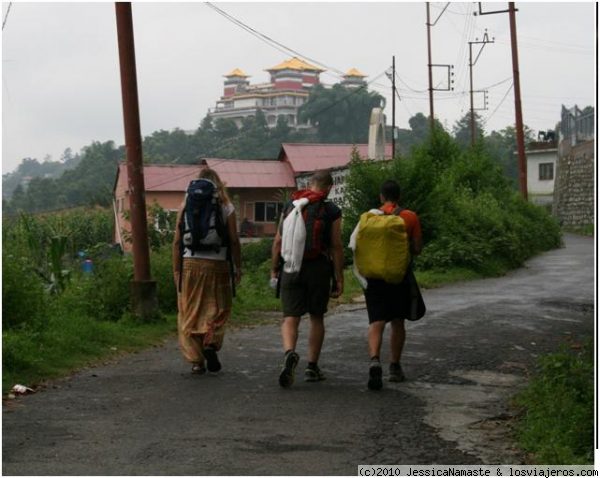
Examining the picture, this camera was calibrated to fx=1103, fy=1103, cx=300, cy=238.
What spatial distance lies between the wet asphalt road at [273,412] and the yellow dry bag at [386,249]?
3.18 feet

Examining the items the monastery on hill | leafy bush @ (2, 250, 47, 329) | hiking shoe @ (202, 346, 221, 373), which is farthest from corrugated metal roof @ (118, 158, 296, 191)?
the monastery on hill

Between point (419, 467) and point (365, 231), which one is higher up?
point (365, 231)

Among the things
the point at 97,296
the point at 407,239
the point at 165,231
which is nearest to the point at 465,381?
the point at 407,239

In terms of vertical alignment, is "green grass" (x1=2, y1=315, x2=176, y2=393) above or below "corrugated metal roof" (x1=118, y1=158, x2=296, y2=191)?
below

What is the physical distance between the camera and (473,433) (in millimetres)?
7543

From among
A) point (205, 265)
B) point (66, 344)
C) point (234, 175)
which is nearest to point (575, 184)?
point (234, 175)

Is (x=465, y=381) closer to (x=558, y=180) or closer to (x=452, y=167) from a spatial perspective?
(x=452, y=167)

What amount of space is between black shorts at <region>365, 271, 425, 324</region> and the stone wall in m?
44.9

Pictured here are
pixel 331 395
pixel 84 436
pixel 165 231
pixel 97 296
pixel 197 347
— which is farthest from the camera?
pixel 165 231

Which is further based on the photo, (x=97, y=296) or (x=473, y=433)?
(x=97, y=296)

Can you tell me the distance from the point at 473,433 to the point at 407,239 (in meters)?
2.32

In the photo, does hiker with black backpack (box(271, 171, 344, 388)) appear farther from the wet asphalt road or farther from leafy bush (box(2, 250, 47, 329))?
leafy bush (box(2, 250, 47, 329))

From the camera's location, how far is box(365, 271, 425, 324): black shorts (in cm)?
949

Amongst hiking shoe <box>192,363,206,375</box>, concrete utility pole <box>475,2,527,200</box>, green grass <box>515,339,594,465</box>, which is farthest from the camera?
concrete utility pole <box>475,2,527,200</box>
